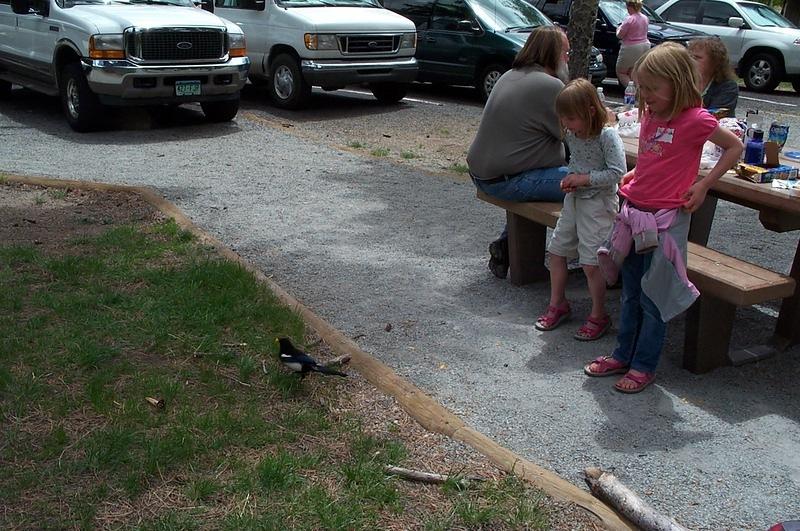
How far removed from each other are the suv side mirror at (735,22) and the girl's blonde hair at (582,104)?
48.2 feet

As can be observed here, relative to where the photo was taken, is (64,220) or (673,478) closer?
(673,478)

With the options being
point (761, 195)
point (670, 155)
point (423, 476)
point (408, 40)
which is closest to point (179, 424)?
point (423, 476)

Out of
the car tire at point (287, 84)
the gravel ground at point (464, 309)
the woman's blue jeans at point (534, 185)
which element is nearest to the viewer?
the gravel ground at point (464, 309)

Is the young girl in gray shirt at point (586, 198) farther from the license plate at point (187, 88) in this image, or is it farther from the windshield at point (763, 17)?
the windshield at point (763, 17)

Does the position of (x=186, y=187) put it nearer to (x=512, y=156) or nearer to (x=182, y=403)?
(x=512, y=156)

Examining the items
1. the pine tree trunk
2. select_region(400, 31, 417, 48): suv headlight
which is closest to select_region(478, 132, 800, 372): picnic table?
the pine tree trunk

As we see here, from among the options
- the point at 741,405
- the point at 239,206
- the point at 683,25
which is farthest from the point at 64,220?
the point at 683,25

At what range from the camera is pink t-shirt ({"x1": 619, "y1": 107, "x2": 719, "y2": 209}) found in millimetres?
4320

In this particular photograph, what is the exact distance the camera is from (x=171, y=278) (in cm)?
577

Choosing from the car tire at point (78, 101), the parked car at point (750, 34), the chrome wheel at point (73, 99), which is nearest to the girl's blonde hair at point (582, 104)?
the car tire at point (78, 101)

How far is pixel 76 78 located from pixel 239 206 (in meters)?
4.45

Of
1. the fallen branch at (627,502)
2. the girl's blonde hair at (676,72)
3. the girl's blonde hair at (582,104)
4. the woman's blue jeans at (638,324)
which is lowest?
the fallen branch at (627,502)

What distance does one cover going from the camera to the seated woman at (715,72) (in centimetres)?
648

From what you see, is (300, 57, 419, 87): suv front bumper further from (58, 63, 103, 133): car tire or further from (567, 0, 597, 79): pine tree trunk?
(567, 0, 597, 79): pine tree trunk
